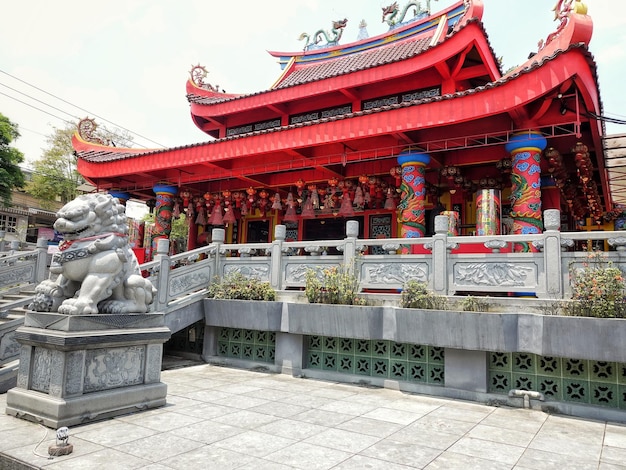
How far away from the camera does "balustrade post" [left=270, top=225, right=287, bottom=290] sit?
8656 mm

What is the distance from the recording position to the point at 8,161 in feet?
73.7

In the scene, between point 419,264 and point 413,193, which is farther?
point 413,193

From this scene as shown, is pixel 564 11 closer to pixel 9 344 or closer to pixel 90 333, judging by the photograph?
pixel 90 333

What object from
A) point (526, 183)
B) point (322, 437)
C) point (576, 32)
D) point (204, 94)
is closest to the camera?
point (322, 437)

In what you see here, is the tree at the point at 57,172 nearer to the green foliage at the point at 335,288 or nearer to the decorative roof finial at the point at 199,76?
the decorative roof finial at the point at 199,76

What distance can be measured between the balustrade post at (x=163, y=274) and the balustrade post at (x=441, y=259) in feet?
15.4

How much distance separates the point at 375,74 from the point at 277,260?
6.30m

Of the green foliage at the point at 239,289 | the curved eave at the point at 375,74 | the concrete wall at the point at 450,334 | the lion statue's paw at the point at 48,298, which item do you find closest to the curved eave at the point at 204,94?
the curved eave at the point at 375,74

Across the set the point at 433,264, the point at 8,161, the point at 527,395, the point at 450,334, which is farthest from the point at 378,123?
the point at 8,161

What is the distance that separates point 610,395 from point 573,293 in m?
1.34

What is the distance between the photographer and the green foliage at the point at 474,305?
6.59 meters

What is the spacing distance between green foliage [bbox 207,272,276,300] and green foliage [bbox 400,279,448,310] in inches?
105

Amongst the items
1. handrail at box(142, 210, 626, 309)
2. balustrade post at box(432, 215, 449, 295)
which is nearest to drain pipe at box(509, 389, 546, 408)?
handrail at box(142, 210, 626, 309)

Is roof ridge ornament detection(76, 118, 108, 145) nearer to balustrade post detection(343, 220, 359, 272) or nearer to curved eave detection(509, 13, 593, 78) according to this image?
balustrade post detection(343, 220, 359, 272)
